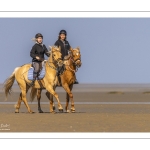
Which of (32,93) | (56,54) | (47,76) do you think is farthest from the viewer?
(32,93)

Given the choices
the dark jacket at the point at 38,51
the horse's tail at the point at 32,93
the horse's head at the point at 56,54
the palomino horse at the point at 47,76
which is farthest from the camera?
the horse's tail at the point at 32,93

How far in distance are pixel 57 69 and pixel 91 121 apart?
323 cm

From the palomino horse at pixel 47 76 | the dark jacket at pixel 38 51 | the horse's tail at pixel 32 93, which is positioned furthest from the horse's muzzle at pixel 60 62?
the horse's tail at pixel 32 93

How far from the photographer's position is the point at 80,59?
21.0 metres

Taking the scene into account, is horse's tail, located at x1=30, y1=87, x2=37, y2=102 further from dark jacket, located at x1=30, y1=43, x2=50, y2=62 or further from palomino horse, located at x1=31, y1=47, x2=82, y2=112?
dark jacket, located at x1=30, y1=43, x2=50, y2=62

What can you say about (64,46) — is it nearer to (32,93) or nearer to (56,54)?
(56,54)

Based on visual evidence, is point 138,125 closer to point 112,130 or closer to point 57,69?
point 112,130

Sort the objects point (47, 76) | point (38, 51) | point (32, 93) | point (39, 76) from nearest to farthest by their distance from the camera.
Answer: point (38, 51) < point (47, 76) < point (39, 76) < point (32, 93)

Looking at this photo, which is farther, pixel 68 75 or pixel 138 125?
pixel 68 75

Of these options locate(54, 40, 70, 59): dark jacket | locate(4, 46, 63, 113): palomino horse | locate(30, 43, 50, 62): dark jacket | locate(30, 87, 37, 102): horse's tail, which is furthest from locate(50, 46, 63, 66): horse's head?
locate(30, 87, 37, 102): horse's tail

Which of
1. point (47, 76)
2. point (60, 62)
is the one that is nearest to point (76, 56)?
point (60, 62)

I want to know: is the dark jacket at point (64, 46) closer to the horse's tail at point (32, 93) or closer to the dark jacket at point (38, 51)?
the dark jacket at point (38, 51)

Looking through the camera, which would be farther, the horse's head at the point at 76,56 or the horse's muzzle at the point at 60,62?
the horse's head at the point at 76,56

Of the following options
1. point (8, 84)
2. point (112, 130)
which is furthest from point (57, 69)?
point (112, 130)
